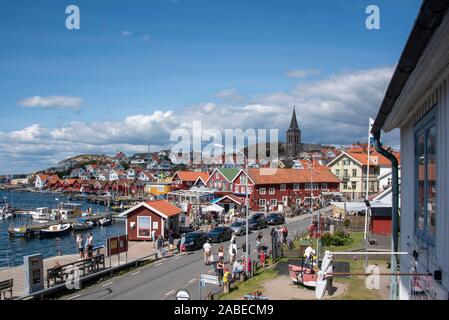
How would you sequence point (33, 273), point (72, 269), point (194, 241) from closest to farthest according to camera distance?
point (33, 273) < point (72, 269) < point (194, 241)

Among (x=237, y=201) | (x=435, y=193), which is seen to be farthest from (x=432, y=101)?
(x=237, y=201)

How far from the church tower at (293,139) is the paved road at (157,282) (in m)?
144

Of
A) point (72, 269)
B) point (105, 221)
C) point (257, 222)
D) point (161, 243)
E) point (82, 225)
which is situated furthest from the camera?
point (105, 221)

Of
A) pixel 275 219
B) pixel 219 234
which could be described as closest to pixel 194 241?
pixel 219 234

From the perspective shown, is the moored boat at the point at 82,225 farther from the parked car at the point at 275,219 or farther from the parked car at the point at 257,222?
the parked car at the point at 257,222

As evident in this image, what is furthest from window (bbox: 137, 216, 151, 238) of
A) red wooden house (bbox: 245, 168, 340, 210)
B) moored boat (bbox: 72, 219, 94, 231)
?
moored boat (bbox: 72, 219, 94, 231)

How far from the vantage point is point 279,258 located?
26.9 metres

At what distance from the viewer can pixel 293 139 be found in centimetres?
17262

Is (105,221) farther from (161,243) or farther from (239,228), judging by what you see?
(161,243)

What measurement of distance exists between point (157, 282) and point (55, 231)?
145 feet

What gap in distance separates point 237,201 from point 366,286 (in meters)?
46.4

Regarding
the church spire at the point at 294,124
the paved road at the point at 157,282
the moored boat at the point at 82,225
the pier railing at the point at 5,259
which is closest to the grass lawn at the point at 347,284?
the paved road at the point at 157,282

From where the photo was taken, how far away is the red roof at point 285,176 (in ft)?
220
